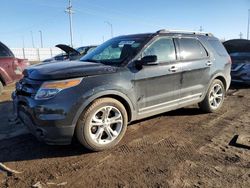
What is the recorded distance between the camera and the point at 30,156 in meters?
4.39

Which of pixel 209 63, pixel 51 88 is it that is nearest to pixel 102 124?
pixel 51 88

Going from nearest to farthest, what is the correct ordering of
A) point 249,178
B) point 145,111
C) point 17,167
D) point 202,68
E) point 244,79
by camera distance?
point 249,178 < point 17,167 < point 145,111 < point 202,68 < point 244,79

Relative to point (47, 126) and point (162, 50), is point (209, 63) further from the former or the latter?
point (47, 126)

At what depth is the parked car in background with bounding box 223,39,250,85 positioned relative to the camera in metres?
9.82

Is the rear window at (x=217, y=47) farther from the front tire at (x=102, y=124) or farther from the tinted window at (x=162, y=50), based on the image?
the front tire at (x=102, y=124)

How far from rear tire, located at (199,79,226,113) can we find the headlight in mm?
3366

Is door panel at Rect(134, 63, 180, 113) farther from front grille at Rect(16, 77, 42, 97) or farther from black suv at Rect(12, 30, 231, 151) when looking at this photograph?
front grille at Rect(16, 77, 42, 97)

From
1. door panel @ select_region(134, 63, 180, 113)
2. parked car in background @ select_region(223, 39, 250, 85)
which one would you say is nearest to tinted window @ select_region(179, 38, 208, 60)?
door panel @ select_region(134, 63, 180, 113)

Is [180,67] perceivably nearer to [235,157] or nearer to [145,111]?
A: [145,111]

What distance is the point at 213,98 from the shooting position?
664cm

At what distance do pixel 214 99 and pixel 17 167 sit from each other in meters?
4.44

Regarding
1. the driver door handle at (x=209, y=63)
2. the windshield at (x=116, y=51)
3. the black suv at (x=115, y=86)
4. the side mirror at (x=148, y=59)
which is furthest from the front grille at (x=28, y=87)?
the driver door handle at (x=209, y=63)

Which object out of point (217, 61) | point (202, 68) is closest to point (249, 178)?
point (202, 68)

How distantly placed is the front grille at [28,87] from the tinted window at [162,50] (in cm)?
188
